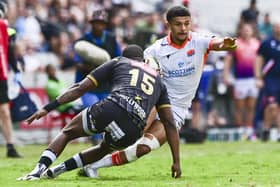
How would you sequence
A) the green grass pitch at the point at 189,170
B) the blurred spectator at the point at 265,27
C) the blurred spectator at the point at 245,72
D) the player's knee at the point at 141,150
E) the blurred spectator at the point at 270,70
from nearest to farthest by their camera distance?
the green grass pitch at the point at 189,170 → the player's knee at the point at 141,150 → the blurred spectator at the point at 270,70 → the blurred spectator at the point at 245,72 → the blurred spectator at the point at 265,27

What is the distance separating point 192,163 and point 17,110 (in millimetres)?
6086

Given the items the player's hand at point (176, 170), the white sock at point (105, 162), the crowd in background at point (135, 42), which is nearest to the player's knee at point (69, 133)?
Answer: the white sock at point (105, 162)

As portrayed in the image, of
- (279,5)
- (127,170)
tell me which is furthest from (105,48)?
(279,5)

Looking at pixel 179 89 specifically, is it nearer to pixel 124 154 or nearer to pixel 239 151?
pixel 124 154

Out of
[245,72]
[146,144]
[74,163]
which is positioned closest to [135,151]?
[146,144]

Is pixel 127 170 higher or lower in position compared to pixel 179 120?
lower

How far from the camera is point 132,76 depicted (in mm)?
11555

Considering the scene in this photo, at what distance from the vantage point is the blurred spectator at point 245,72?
75.5ft

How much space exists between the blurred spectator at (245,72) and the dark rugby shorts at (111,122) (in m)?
11.6

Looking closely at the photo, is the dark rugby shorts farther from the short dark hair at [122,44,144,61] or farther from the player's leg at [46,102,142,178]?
the short dark hair at [122,44,144,61]

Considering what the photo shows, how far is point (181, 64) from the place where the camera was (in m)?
12.8

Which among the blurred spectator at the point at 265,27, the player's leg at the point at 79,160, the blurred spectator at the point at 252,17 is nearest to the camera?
the player's leg at the point at 79,160

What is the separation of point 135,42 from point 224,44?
1018 cm

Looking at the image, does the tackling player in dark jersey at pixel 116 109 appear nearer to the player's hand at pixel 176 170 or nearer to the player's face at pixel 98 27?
the player's hand at pixel 176 170
